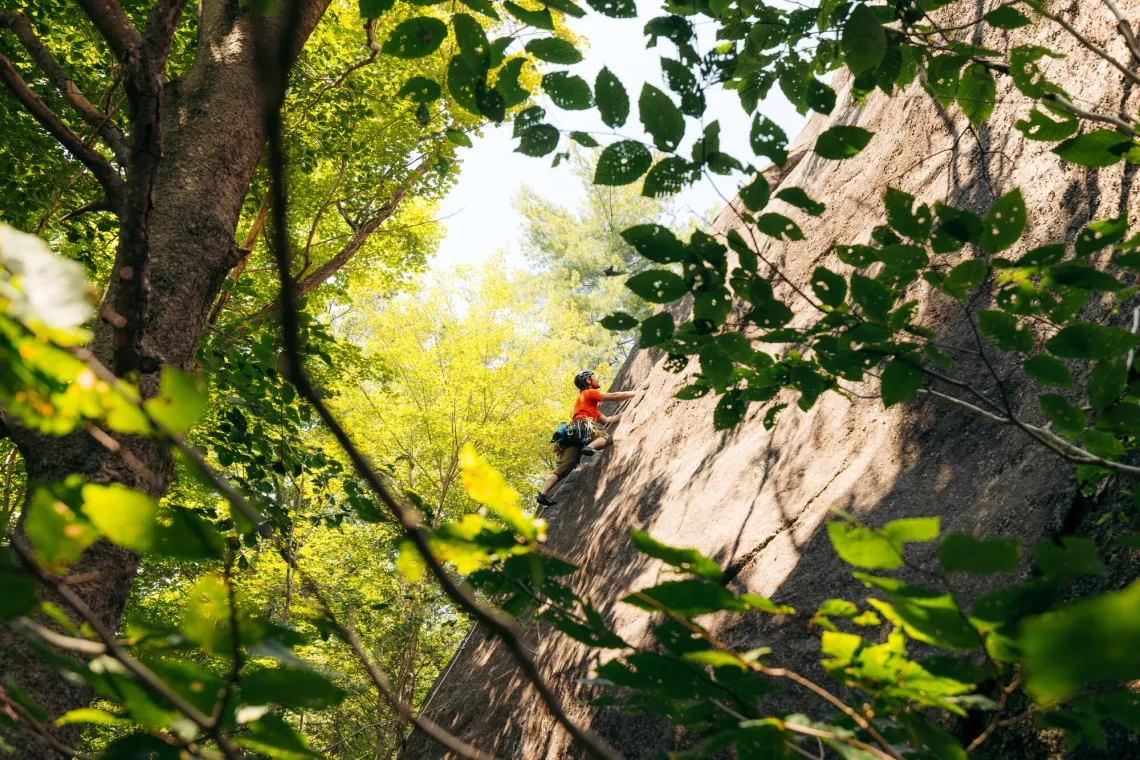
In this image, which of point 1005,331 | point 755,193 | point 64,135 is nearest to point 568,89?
point 755,193

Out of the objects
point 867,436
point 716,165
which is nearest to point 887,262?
point 716,165

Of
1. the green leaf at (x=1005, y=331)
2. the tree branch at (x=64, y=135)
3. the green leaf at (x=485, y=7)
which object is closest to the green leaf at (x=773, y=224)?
the green leaf at (x=1005, y=331)

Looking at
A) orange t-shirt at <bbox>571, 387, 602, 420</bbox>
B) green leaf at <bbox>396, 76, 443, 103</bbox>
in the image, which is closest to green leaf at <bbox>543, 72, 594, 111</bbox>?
green leaf at <bbox>396, 76, 443, 103</bbox>

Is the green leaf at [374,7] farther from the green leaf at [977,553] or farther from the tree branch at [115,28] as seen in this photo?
the tree branch at [115,28]

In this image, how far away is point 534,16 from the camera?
130 centimetres

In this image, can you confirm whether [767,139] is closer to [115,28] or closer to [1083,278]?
[1083,278]

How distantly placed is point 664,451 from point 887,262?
4.18 metres

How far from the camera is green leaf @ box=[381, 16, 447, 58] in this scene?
1335mm

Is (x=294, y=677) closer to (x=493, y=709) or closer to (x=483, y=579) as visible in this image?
(x=483, y=579)

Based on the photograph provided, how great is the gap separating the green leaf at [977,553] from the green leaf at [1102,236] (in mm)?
875

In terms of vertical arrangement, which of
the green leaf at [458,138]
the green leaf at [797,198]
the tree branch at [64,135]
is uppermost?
the tree branch at [64,135]

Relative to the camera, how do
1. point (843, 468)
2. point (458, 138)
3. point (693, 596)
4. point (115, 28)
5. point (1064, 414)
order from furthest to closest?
point (843, 468) < point (115, 28) < point (458, 138) < point (1064, 414) < point (693, 596)

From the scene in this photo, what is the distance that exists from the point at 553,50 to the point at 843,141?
0.63 metres

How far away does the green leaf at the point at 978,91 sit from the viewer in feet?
5.82
